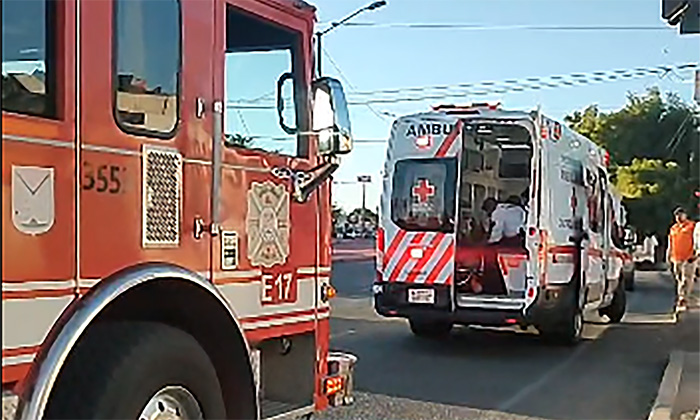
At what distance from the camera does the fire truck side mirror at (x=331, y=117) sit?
5234 millimetres

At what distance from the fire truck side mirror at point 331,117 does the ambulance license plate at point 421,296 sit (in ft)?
22.7

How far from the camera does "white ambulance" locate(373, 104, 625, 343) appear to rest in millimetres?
11891

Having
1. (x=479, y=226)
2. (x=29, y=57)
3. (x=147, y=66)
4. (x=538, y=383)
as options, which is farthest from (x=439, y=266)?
(x=29, y=57)

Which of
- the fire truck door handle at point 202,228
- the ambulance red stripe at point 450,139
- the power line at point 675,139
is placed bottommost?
the fire truck door handle at point 202,228

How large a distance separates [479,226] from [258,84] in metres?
7.92

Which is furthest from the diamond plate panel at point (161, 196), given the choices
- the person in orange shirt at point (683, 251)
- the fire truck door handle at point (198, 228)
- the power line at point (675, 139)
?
the power line at point (675, 139)

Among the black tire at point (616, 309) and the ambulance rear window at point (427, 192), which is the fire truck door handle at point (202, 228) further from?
the black tire at point (616, 309)

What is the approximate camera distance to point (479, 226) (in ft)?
42.2

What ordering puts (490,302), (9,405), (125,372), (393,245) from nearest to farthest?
1. (9,405)
2. (125,372)
3. (490,302)
4. (393,245)

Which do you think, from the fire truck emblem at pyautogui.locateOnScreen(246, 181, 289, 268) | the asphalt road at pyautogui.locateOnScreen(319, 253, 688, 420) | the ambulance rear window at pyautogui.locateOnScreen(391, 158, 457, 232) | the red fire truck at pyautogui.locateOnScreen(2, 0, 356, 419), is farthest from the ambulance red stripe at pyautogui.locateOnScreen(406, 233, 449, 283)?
the fire truck emblem at pyautogui.locateOnScreen(246, 181, 289, 268)

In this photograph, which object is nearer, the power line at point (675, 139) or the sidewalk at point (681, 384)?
the sidewalk at point (681, 384)

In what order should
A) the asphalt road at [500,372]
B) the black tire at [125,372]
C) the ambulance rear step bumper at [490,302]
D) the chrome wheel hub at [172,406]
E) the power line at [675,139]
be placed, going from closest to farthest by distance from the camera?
the black tire at [125,372]
the chrome wheel hub at [172,406]
the asphalt road at [500,372]
the ambulance rear step bumper at [490,302]
the power line at [675,139]

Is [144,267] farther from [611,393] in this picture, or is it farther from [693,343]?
[693,343]

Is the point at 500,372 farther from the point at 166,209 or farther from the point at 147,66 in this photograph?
the point at 147,66
